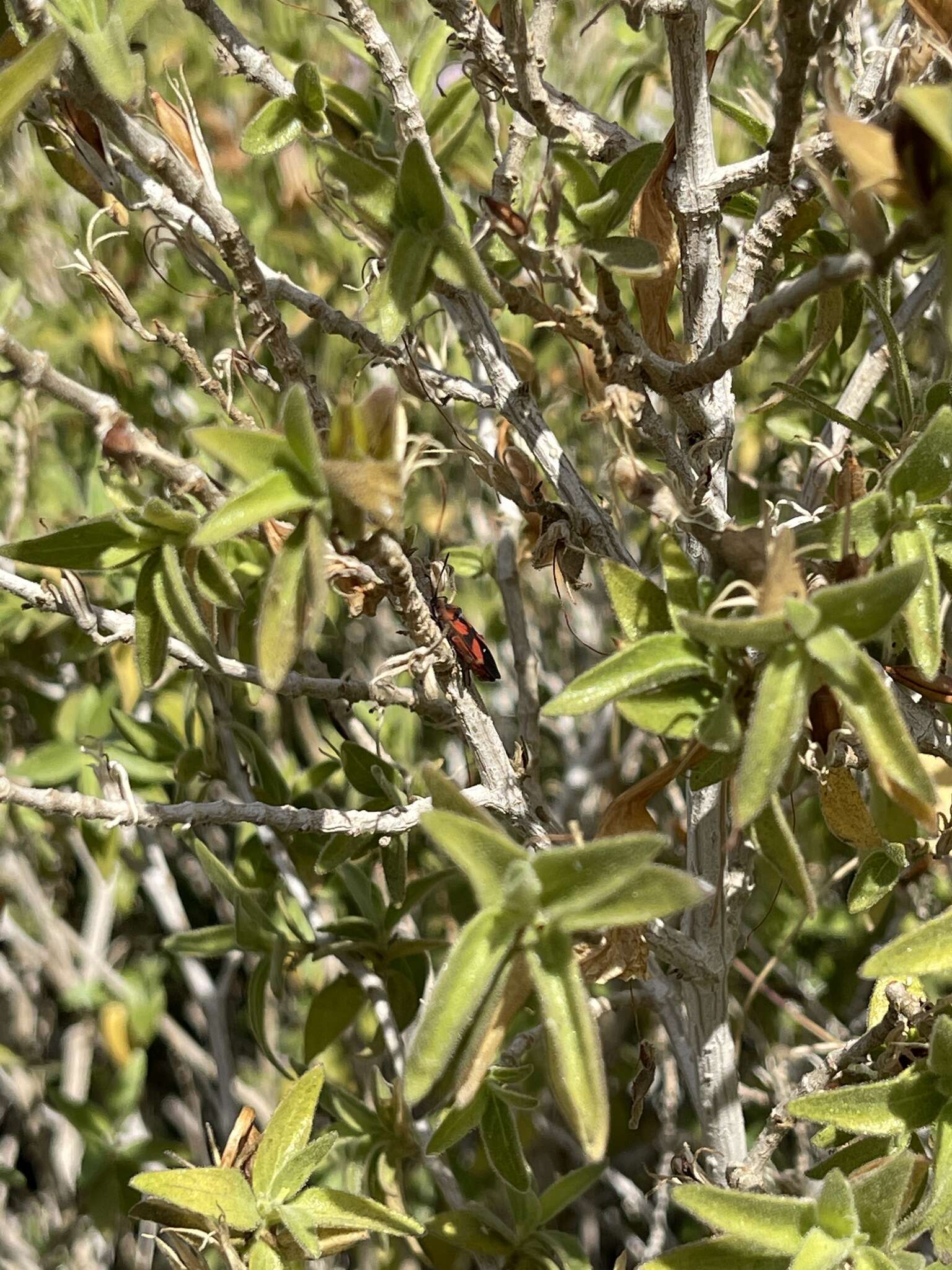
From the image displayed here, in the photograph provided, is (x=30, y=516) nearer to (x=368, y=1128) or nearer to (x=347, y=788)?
(x=347, y=788)

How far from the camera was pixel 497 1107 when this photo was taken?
1.04m

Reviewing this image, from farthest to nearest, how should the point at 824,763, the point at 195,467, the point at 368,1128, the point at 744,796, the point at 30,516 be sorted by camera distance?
the point at 30,516 < the point at 368,1128 < the point at 195,467 < the point at 824,763 < the point at 744,796

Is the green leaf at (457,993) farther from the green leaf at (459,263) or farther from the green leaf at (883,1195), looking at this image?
the green leaf at (459,263)

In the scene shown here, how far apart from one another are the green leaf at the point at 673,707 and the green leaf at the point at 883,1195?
303 millimetres

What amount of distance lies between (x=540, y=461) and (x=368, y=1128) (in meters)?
0.71

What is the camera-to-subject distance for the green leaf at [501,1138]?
1.04 m

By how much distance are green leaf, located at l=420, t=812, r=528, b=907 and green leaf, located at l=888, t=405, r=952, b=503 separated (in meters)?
0.35

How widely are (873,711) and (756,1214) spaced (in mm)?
364

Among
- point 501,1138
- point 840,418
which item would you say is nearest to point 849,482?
point 840,418

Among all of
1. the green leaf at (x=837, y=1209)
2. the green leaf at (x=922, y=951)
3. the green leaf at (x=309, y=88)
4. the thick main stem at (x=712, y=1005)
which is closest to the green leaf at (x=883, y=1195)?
the green leaf at (x=837, y=1209)

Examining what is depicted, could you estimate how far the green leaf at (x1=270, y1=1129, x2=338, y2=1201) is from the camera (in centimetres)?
90

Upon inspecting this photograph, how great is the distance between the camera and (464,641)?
40.4 inches

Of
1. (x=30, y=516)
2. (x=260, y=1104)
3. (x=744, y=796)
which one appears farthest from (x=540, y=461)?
(x=260, y=1104)

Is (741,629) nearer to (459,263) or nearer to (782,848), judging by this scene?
(782,848)
